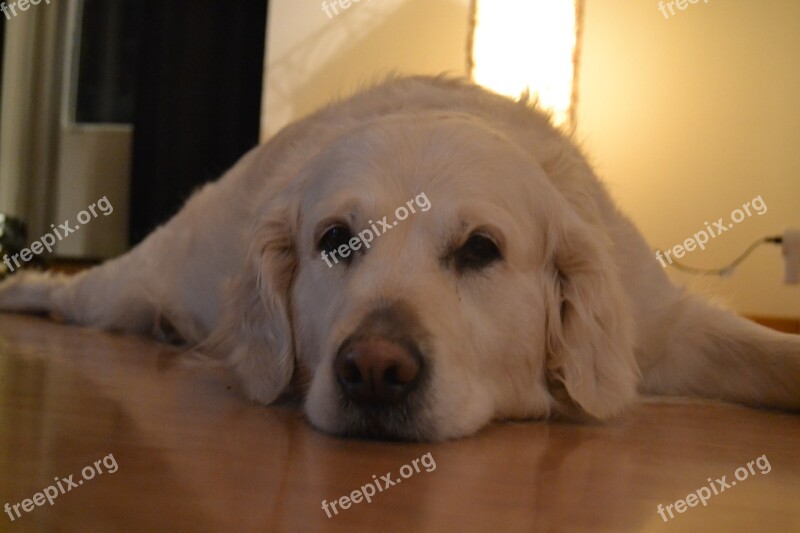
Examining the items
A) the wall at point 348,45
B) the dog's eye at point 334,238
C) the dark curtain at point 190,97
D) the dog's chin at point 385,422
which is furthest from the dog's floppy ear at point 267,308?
the dark curtain at point 190,97

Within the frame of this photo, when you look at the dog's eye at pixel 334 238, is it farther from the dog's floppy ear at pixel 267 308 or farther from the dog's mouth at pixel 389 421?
the dog's mouth at pixel 389 421

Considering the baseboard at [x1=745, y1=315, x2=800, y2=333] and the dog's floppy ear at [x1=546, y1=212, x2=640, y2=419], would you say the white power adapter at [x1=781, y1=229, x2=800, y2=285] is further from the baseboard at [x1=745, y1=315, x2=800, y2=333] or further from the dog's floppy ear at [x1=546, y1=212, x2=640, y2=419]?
the dog's floppy ear at [x1=546, y1=212, x2=640, y2=419]

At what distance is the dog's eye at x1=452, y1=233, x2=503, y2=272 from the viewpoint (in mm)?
2039

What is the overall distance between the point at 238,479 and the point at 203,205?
225 cm

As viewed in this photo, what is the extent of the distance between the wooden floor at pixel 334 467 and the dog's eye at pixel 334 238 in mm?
394

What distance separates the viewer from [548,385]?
2248mm

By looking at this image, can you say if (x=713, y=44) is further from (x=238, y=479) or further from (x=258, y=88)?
(x=238, y=479)

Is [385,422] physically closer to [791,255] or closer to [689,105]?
[791,255]

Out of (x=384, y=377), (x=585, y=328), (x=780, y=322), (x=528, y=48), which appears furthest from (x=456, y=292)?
(x=780, y=322)

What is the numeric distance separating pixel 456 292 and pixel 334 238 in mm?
341

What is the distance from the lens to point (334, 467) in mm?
1576

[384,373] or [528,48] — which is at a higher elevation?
[528,48]

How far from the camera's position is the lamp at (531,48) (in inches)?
199

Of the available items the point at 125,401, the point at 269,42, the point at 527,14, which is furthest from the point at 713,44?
the point at 125,401
